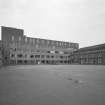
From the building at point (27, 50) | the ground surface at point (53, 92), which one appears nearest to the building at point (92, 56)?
the building at point (27, 50)

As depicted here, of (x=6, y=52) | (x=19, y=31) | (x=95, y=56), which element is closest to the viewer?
(x=95, y=56)

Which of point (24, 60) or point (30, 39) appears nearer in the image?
point (24, 60)

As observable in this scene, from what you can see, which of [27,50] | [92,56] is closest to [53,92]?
[92,56]

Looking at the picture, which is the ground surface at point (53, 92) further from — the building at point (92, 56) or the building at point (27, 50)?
the building at point (27, 50)

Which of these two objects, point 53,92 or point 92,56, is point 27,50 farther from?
point 53,92

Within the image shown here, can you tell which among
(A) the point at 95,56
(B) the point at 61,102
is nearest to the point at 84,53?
(A) the point at 95,56

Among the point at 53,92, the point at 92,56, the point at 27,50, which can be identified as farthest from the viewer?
the point at 27,50

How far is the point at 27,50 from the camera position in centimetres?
6253

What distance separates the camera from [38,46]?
6906 cm

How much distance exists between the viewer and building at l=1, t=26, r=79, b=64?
2318 inches

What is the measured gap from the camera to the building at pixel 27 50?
193 ft

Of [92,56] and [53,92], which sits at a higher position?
[92,56]

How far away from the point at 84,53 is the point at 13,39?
40.0 metres

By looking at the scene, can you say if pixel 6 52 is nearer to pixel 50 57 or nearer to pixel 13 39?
pixel 13 39
